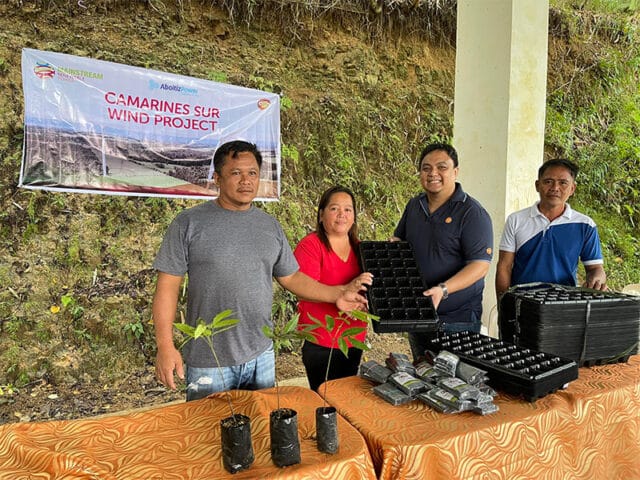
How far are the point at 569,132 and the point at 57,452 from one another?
715 cm

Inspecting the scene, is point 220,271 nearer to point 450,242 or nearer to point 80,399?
point 450,242

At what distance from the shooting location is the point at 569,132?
621 centimetres

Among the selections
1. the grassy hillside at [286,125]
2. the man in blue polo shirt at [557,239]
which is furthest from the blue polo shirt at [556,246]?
the grassy hillside at [286,125]

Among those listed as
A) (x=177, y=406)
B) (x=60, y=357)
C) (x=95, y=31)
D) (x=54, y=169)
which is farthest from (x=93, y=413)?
(x=95, y=31)

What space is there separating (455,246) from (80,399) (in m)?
2.96

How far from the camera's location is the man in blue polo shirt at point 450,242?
194 centimetres

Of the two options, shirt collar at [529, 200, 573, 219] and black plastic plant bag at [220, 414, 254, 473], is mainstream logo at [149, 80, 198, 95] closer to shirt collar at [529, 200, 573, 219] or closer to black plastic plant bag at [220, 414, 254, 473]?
shirt collar at [529, 200, 573, 219]

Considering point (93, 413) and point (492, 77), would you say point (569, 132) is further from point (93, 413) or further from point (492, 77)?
point (93, 413)

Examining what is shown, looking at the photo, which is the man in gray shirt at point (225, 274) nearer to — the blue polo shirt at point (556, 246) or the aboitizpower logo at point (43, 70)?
the blue polo shirt at point (556, 246)

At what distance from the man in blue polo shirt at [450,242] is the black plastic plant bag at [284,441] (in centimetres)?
103

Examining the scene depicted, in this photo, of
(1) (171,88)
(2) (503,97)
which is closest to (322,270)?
(2) (503,97)

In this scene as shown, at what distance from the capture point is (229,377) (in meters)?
1.61

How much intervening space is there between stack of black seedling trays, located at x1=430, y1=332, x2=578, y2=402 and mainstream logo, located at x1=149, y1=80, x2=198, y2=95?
Answer: 3142 mm

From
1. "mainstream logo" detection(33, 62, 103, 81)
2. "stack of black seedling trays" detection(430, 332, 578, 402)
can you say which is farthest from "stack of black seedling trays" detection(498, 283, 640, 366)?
"mainstream logo" detection(33, 62, 103, 81)
